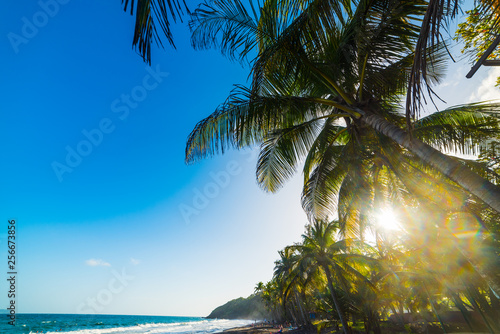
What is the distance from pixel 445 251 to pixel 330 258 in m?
9.01

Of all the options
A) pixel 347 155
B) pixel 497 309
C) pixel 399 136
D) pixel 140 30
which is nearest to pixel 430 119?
pixel 347 155

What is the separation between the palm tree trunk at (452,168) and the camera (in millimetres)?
2309

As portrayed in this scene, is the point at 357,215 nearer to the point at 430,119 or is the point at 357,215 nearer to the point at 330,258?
the point at 430,119

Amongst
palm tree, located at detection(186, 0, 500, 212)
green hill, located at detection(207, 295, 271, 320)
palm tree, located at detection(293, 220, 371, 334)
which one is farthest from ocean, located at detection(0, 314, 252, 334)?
palm tree, located at detection(186, 0, 500, 212)

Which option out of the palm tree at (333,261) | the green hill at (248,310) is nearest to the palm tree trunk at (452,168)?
the palm tree at (333,261)

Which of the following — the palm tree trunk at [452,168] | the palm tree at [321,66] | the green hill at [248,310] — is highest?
the palm tree at [321,66]

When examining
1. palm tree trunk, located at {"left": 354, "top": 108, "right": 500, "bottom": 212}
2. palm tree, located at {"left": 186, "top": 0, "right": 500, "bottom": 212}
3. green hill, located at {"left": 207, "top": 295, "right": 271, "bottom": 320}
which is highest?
palm tree, located at {"left": 186, "top": 0, "right": 500, "bottom": 212}

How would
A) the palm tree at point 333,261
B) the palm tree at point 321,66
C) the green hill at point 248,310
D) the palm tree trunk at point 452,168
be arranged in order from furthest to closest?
the green hill at point 248,310 → the palm tree at point 333,261 → the palm tree at point 321,66 → the palm tree trunk at point 452,168

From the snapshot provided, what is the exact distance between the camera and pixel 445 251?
25.2 ft

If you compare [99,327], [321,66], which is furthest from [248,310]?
[321,66]

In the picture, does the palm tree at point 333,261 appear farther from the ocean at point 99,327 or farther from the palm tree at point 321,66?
the ocean at point 99,327

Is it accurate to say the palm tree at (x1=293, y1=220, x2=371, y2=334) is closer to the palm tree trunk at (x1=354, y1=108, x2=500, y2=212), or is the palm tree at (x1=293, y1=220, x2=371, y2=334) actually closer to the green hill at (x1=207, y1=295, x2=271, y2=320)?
the palm tree trunk at (x1=354, y1=108, x2=500, y2=212)

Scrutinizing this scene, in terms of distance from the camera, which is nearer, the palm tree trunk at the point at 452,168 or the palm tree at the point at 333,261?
the palm tree trunk at the point at 452,168

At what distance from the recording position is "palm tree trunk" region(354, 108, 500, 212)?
7.57ft
